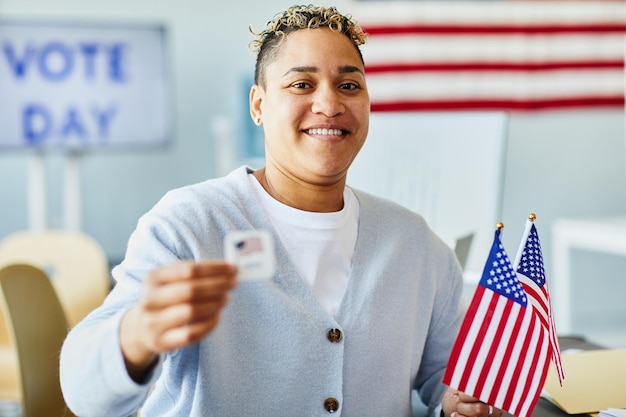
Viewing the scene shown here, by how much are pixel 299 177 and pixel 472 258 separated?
1.59 metres

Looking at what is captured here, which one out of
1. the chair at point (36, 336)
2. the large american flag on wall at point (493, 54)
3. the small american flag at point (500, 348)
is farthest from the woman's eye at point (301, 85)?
the large american flag on wall at point (493, 54)

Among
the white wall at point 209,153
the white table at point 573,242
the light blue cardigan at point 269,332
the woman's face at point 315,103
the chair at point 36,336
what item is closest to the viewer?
the light blue cardigan at point 269,332

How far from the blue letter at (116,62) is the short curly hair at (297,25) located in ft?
8.66

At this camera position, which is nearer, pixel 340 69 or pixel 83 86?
pixel 340 69

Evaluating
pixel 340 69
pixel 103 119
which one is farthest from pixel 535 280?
pixel 103 119

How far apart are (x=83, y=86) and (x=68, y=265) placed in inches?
47.0

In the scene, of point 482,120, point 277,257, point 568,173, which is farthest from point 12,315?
point 568,173

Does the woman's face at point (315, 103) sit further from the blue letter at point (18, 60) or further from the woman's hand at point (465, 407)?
the blue letter at point (18, 60)

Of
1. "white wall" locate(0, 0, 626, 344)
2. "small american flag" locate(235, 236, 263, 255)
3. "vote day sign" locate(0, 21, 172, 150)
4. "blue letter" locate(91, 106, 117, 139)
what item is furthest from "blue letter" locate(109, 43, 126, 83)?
"small american flag" locate(235, 236, 263, 255)

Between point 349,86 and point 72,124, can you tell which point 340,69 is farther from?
point 72,124

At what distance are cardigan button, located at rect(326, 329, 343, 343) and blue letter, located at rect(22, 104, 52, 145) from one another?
2900 millimetres

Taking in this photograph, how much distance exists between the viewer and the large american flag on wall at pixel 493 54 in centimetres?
361

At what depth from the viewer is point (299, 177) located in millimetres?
1270

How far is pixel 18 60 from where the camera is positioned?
144 inches
